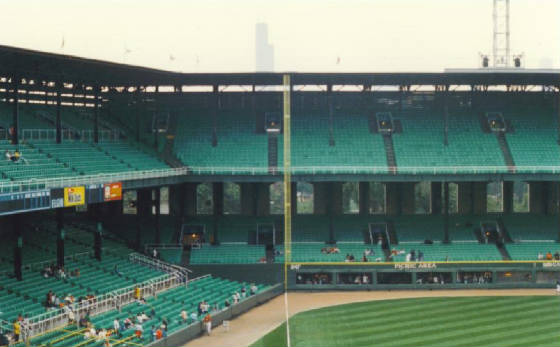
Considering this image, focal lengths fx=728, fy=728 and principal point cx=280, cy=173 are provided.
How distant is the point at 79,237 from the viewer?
5166cm

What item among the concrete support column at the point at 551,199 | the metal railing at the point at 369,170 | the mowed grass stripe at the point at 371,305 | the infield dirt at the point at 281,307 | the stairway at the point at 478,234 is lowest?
the infield dirt at the point at 281,307

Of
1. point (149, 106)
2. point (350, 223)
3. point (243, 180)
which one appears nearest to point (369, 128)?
point (350, 223)

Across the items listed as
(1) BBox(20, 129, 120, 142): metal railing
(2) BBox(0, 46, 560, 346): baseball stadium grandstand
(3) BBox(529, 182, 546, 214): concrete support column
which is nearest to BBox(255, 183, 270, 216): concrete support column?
(2) BBox(0, 46, 560, 346): baseball stadium grandstand

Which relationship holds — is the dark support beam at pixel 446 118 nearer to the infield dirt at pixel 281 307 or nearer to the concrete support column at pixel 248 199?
the infield dirt at pixel 281 307

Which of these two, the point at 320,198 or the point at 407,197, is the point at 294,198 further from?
the point at 407,197

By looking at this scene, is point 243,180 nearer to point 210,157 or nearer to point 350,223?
point 210,157

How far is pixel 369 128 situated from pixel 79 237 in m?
27.1

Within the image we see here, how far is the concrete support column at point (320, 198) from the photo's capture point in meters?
62.8

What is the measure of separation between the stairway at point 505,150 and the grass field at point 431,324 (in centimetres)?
Answer: 1341

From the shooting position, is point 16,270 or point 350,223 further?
point 350,223

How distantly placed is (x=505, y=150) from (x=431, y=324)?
25.2 meters

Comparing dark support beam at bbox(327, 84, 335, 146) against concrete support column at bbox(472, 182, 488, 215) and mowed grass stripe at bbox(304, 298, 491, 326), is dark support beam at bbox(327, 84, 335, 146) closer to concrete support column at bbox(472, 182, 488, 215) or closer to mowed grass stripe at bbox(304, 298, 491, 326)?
concrete support column at bbox(472, 182, 488, 215)

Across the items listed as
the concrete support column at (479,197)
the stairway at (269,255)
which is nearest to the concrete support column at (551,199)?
the concrete support column at (479,197)

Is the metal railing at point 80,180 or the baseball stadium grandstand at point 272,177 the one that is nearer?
the metal railing at point 80,180
